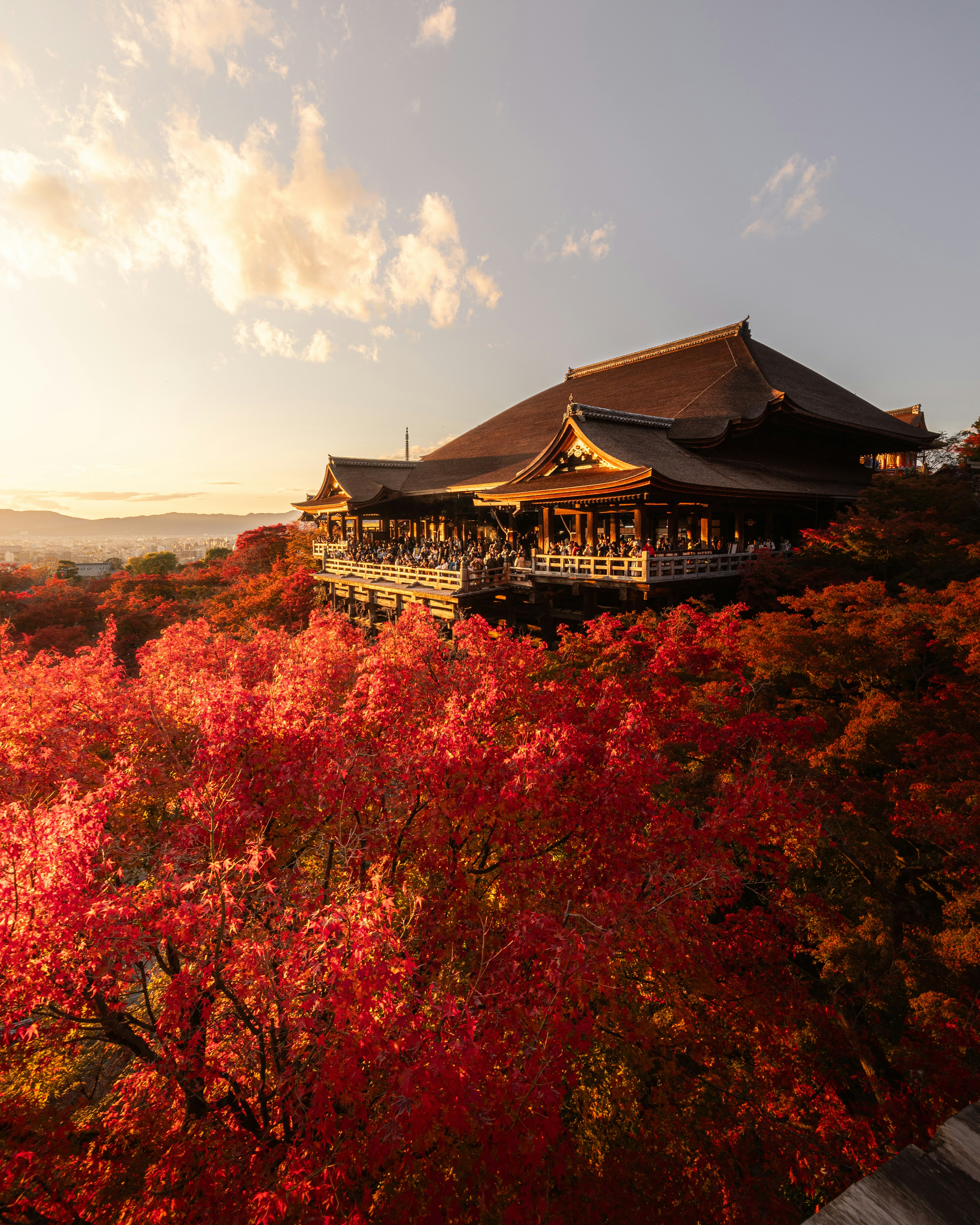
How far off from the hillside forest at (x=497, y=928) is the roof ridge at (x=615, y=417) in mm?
10071

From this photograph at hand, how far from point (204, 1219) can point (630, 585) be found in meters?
13.9

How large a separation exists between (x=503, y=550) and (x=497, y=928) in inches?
755

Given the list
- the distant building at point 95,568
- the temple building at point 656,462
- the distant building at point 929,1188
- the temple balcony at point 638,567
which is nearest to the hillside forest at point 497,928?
the distant building at point 929,1188

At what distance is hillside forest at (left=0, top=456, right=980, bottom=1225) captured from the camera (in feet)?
15.8

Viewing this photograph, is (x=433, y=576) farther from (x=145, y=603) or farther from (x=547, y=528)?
(x=145, y=603)

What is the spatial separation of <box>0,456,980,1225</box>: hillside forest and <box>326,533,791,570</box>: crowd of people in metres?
6.61

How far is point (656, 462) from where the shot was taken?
55.4 feet

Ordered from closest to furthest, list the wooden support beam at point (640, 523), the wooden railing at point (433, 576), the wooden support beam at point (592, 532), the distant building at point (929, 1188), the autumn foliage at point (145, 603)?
the distant building at point (929, 1188) < the wooden support beam at point (640, 523) < the wooden railing at point (433, 576) < the wooden support beam at point (592, 532) < the autumn foliage at point (145, 603)

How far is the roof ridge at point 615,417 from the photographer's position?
58.7ft

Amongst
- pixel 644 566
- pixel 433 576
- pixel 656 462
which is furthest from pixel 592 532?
pixel 433 576

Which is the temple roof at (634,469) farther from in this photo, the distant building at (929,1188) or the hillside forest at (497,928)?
the distant building at (929,1188)

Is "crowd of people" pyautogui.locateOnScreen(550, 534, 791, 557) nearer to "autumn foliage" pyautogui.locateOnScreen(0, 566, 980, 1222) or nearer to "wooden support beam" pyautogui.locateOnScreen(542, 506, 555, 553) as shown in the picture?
"wooden support beam" pyautogui.locateOnScreen(542, 506, 555, 553)

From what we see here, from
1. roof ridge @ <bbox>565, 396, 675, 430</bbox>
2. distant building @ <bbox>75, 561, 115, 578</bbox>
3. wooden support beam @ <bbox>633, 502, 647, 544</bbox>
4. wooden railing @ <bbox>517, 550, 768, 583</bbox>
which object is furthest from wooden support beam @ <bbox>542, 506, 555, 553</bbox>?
distant building @ <bbox>75, 561, 115, 578</bbox>

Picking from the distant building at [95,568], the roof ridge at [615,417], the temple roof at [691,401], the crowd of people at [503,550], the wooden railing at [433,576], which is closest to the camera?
the crowd of people at [503,550]
